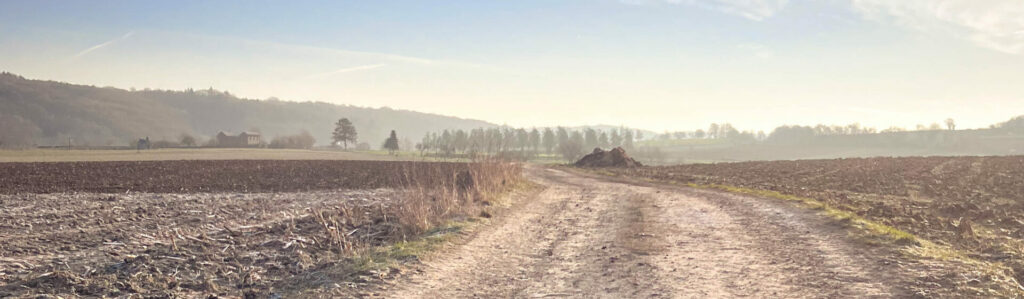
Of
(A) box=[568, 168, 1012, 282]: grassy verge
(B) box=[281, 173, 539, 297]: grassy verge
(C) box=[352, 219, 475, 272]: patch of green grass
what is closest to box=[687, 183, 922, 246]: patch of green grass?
(A) box=[568, 168, 1012, 282]: grassy verge

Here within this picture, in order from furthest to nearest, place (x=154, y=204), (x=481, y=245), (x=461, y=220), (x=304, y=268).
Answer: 1. (x=154, y=204)
2. (x=461, y=220)
3. (x=481, y=245)
4. (x=304, y=268)

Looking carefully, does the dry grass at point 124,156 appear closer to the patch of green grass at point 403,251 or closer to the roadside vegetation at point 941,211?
the roadside vegetation at point 941,211

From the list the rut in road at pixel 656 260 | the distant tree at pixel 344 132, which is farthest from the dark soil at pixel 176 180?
the distant tree at pixel 344 132

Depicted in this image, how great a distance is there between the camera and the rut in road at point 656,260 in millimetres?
7980

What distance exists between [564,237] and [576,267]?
3.20 metres

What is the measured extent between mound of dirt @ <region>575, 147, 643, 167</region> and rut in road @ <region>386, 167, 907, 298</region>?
1673 inches

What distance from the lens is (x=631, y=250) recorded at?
11.0 metres

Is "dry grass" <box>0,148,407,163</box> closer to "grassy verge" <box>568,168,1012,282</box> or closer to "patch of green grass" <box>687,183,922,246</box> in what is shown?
"patch of green grass" <box>687,183,922,246</box>

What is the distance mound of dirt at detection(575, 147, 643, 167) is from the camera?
2339 inches

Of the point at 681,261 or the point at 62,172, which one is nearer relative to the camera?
the point at 681,261

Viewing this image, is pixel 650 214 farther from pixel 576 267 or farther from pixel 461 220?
pixel 576 267

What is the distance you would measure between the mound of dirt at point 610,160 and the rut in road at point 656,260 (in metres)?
42.5

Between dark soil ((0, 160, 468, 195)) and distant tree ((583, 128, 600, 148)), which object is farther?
distant tree ((583, 128, 600, 148))

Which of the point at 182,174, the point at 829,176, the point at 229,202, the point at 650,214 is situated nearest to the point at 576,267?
the point at 650,214
